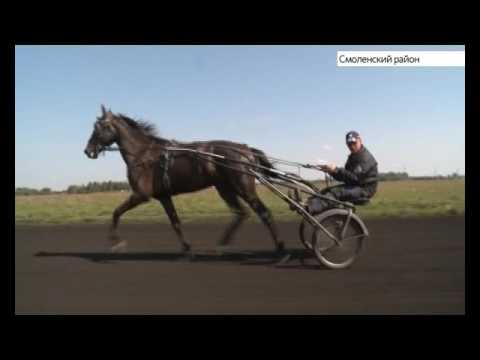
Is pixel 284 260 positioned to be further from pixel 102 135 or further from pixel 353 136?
pixel 102 135

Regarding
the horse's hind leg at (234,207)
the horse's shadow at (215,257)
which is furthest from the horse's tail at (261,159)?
the horse's shadow at (215,257)

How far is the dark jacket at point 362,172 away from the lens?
5129 mm

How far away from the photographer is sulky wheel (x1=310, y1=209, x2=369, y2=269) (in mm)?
5191

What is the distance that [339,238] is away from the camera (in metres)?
5.26

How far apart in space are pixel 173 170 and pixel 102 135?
3.83 feet

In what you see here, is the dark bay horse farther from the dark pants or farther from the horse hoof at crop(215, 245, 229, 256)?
the dark pants

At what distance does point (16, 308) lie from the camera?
4.38m

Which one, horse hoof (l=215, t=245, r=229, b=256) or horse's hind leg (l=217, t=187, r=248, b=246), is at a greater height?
horse's hind leg (l=217, t=187, r=248, b=246)

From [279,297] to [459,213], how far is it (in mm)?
7101

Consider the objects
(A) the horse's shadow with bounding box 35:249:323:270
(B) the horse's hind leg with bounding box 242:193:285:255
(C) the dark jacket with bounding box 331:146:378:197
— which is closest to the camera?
(C) the dark jacket with bounding box 331:146:378:197

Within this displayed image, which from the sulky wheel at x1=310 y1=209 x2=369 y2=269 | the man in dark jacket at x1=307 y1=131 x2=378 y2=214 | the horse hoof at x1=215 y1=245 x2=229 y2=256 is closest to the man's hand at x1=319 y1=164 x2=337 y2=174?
the man in dark jacket at x1=307 y1=131 x2=378 y2=214

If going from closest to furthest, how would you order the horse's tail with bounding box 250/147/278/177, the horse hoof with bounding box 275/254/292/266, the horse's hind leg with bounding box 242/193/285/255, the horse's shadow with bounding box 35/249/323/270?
the horse hoof with bounding box 275/254/292/266 → the horse's shadow with bounding box 35/249/323/270 → the horse's hind leg with bounding box 242/193/285/255 → the horse's tail with bounding box 250/147/278/177

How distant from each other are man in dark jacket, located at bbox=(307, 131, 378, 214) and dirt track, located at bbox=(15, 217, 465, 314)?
0.81 m

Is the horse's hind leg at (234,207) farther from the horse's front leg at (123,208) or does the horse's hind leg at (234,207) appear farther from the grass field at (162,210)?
the grass field at (162,210)
